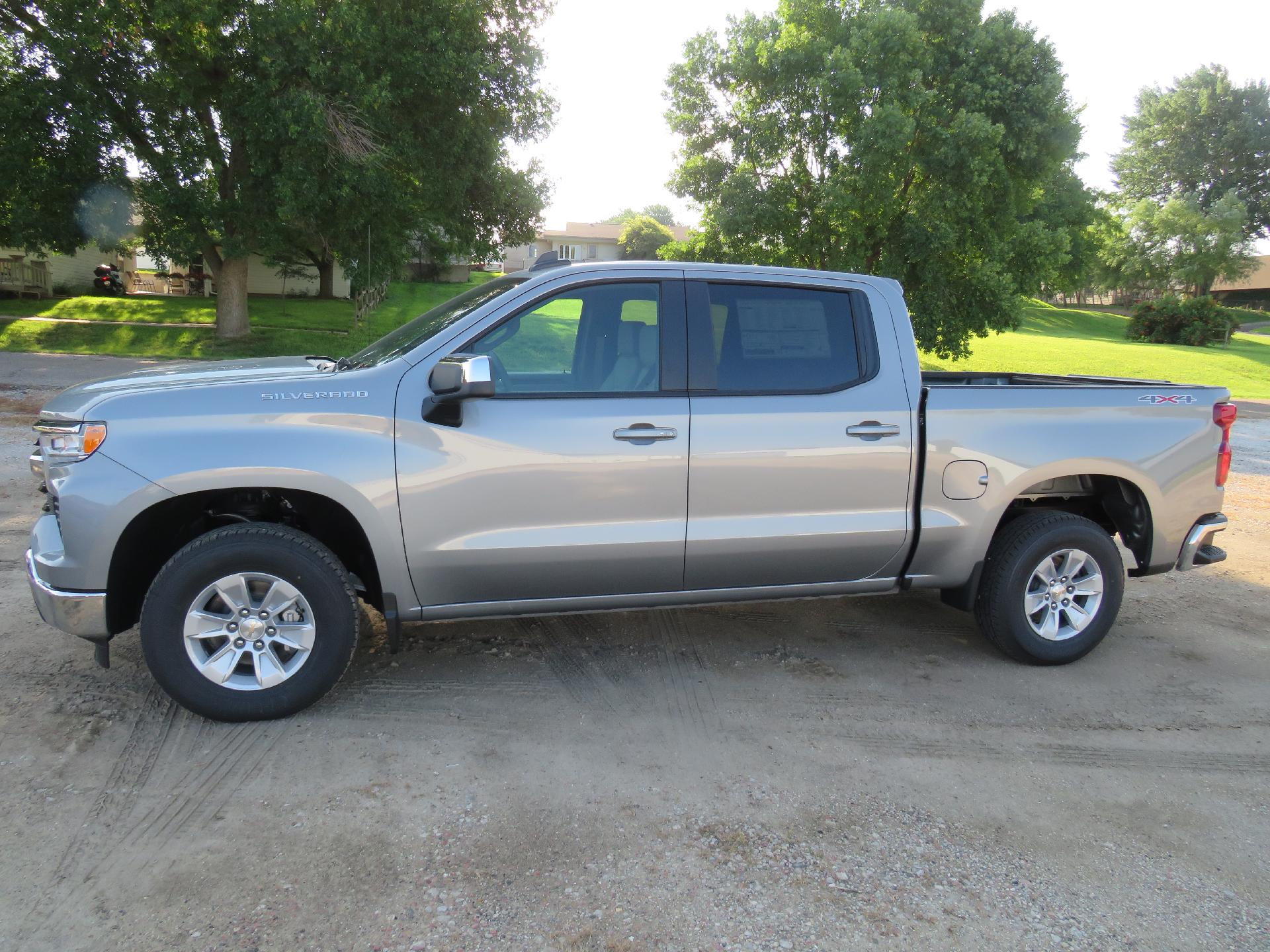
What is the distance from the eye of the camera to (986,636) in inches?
191

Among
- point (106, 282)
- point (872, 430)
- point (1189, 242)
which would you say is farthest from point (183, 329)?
point (1189, 242)

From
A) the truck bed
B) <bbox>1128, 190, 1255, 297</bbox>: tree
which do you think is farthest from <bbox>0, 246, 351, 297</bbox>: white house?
<bbox>1128, 190, 1255, 297</bbox>: tree

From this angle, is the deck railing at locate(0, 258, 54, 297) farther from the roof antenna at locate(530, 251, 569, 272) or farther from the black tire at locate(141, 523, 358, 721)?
the black tire at locate(141, 523, 358, 721)

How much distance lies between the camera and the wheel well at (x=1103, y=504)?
487cm

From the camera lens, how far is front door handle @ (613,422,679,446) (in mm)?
4020

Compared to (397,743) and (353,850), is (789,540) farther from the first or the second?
(353,850)

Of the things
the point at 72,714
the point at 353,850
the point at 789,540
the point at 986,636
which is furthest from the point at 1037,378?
the point at 72,714

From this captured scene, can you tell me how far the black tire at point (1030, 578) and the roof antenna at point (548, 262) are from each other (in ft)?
8.82

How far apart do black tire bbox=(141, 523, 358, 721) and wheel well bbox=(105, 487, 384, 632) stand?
0.19 metres

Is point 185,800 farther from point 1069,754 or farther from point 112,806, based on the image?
point 1069,754

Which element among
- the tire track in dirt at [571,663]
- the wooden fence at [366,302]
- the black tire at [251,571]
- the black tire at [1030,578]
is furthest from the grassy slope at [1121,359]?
the black tire at [251,571]

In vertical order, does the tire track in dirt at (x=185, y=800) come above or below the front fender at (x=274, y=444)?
below

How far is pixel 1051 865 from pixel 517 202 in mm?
19263

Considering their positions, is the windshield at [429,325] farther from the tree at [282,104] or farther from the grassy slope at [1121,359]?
the grassy slope at [1121,359]
